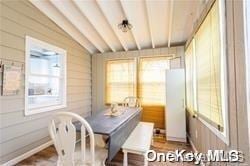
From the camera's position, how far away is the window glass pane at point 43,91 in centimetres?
328

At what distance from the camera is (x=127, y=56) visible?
5.00 m

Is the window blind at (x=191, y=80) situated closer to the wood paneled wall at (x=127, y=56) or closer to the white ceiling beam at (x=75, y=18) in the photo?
the wood paneled wall at (x=127, y=56)

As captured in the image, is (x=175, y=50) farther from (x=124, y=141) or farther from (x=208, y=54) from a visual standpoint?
(x=124, y=141)

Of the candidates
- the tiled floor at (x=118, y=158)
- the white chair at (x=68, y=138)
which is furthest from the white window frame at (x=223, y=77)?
the tiled floor at (x=118, y=158)

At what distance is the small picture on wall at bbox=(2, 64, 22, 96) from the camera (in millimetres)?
2496

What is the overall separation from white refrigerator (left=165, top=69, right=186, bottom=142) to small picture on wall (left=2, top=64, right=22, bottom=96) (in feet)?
10.4

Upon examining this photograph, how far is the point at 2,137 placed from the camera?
248 cm

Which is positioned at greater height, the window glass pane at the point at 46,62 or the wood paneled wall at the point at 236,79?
the window glass pane at the point at 46,62

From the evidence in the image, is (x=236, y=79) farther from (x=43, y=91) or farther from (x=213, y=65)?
(x=43, y=91)

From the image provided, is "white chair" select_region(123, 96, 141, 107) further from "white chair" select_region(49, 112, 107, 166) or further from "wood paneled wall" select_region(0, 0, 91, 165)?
"white chair" select_region(49, 112, 107, 166)

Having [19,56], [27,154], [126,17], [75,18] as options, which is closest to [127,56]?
[126,17]

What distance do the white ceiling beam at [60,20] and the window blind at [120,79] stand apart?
3.74ft

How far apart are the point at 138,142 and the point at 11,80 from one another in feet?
7.59

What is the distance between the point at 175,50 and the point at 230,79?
11.0ft
